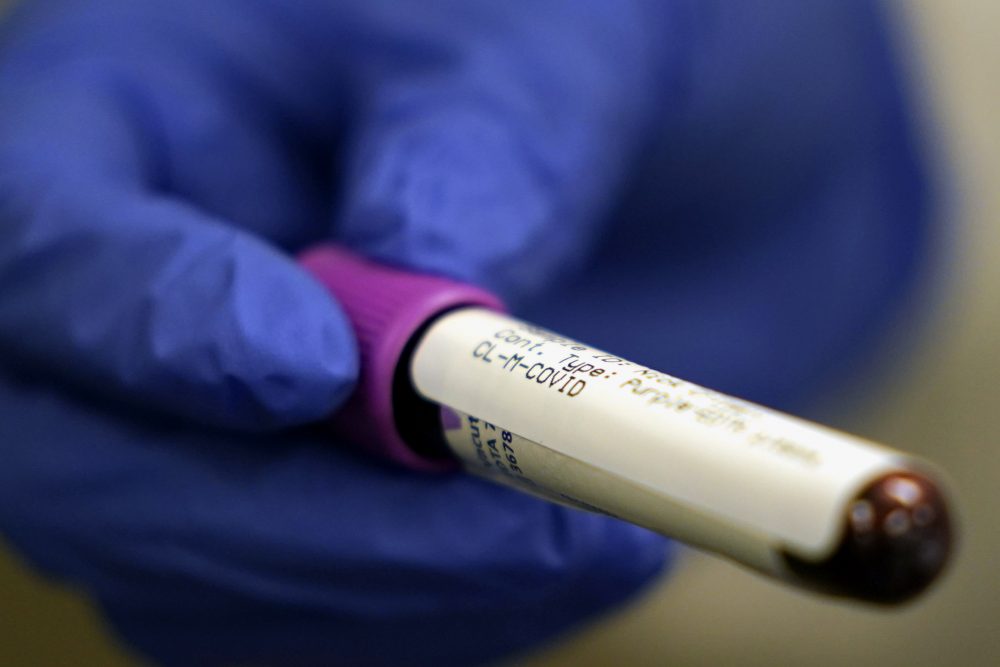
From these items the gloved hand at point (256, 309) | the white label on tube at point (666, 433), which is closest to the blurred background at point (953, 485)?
the gloved hand at point (256, 309)

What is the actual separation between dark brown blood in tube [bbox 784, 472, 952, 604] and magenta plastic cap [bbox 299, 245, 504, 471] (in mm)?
145

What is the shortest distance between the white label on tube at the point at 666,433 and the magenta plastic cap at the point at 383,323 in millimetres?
22

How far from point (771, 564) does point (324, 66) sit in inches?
13.7

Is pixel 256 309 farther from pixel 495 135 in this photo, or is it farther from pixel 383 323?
pixel 495 135

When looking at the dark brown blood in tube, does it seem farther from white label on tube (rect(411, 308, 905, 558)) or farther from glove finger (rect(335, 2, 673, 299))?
glove finger (rect(335, 2, 673, 299))

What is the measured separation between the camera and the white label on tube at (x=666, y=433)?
185 millimetres

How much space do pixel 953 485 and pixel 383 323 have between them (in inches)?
17.8

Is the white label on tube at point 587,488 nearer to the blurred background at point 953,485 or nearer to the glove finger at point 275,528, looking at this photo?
the glove finger at point 275,528

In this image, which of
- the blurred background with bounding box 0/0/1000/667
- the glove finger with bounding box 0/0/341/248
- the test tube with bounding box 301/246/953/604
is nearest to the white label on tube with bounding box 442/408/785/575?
the test tube with bounding box 301/246/953/604

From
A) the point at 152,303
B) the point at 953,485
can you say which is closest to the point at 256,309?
the point at 152,303

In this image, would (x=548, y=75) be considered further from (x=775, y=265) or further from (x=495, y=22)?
(x=775, y=265)

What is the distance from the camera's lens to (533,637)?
0.39m

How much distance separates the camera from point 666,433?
21 cm

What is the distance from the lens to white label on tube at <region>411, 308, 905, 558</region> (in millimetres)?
185
